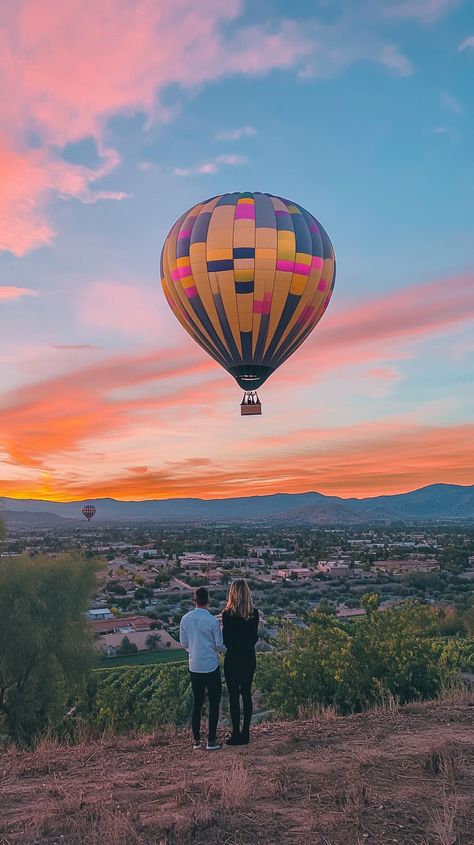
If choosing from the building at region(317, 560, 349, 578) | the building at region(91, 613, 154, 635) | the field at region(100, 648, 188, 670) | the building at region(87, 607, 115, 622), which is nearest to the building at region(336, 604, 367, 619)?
the field at region(100, 648, 188, 670)

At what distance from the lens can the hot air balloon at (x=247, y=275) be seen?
17094mm

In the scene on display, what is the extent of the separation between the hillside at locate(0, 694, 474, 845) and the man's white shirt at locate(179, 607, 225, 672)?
2.71ft

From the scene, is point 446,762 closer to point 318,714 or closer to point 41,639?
point 318,714

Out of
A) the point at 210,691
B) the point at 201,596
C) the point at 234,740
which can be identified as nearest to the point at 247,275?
the point at 201,596

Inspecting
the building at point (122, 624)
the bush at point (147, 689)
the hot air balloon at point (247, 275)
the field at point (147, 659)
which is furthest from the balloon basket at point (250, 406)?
the building at point (122, 624)

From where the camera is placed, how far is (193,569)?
249 ft

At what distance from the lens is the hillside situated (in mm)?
4219

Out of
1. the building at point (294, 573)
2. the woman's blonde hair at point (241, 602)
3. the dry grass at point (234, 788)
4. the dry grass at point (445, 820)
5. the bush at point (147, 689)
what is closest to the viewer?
the dry grass at point (445, 820)

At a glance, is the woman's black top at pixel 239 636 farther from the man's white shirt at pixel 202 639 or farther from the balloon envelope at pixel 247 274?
the balloon envelope at pixel 247 274

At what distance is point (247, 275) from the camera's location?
17.0 metres

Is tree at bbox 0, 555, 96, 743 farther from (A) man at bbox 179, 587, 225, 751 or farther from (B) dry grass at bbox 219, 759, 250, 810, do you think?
(B) dry grass at bbox 219, 759, 250, 810

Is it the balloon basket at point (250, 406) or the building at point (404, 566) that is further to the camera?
the building at point (404, 566)

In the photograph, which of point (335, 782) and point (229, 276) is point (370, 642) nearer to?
point (335, 782)

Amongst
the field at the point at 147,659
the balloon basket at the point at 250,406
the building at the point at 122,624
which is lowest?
the field at the point at 147,659
